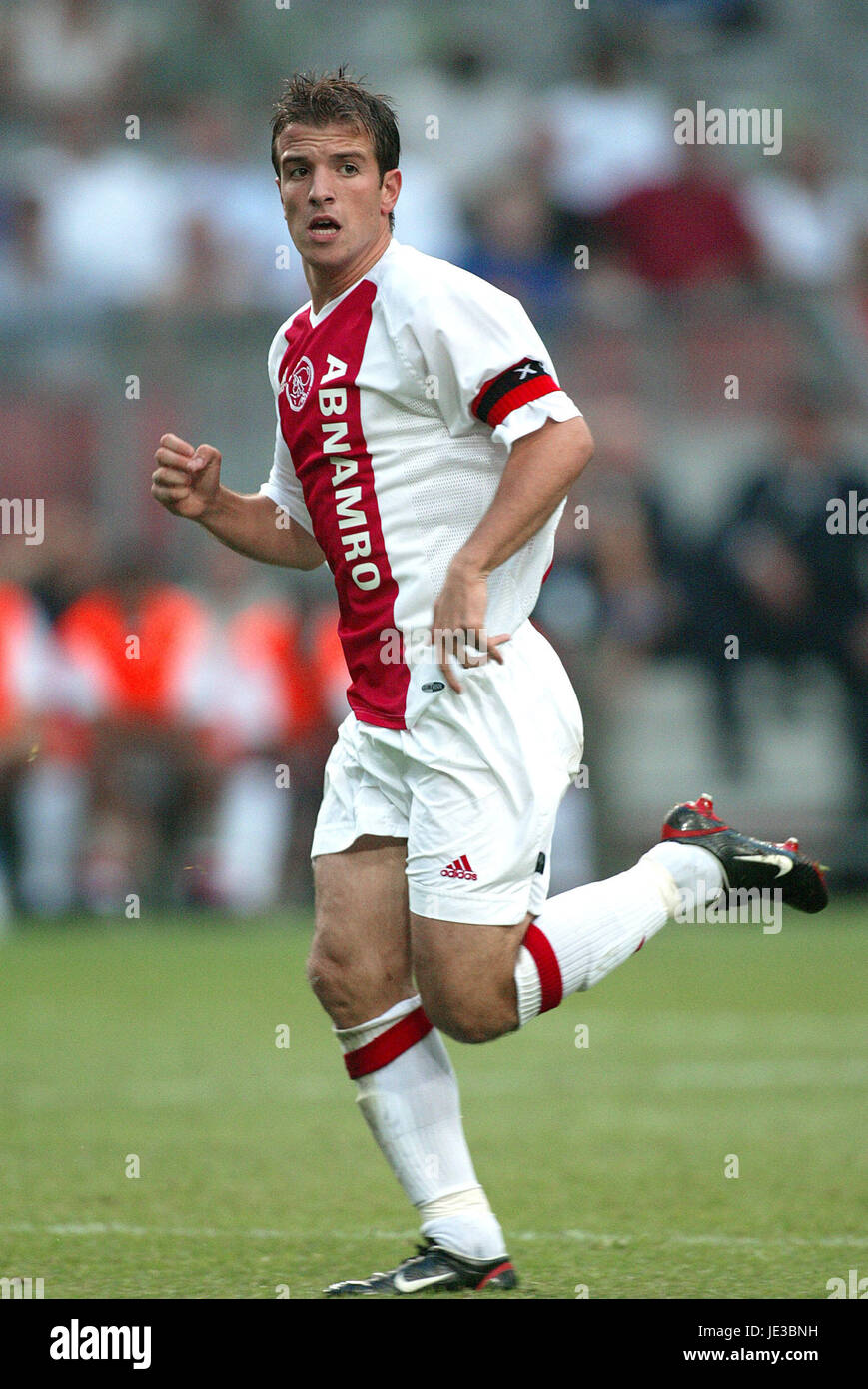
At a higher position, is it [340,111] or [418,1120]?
[340,111]

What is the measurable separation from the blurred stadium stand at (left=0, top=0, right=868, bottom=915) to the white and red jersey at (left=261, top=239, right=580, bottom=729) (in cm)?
739

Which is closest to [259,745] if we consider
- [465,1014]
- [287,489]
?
[287,489]

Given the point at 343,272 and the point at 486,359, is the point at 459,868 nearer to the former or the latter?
the point at 486,359

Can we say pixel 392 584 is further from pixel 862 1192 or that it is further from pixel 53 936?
pixel 53 936

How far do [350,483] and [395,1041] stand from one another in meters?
1.22

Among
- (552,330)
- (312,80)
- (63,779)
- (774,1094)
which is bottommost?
(774,1094)

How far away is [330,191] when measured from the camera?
14.4 feet

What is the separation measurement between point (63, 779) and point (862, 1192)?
753 centimetres

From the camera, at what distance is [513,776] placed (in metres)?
4.41

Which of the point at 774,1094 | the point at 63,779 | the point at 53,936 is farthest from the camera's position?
the point at 63,779

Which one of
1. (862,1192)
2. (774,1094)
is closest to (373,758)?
(862,1192)

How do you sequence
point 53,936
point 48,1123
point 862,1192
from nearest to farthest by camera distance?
1. point 862,1192
2. point 48,1123
3. point 53,936

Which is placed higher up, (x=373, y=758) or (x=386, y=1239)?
(x=373, y=758)

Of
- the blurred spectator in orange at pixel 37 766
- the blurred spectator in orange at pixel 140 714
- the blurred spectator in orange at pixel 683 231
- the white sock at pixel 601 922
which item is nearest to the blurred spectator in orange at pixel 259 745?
the blurred spectator in orange at pixel 140 714
